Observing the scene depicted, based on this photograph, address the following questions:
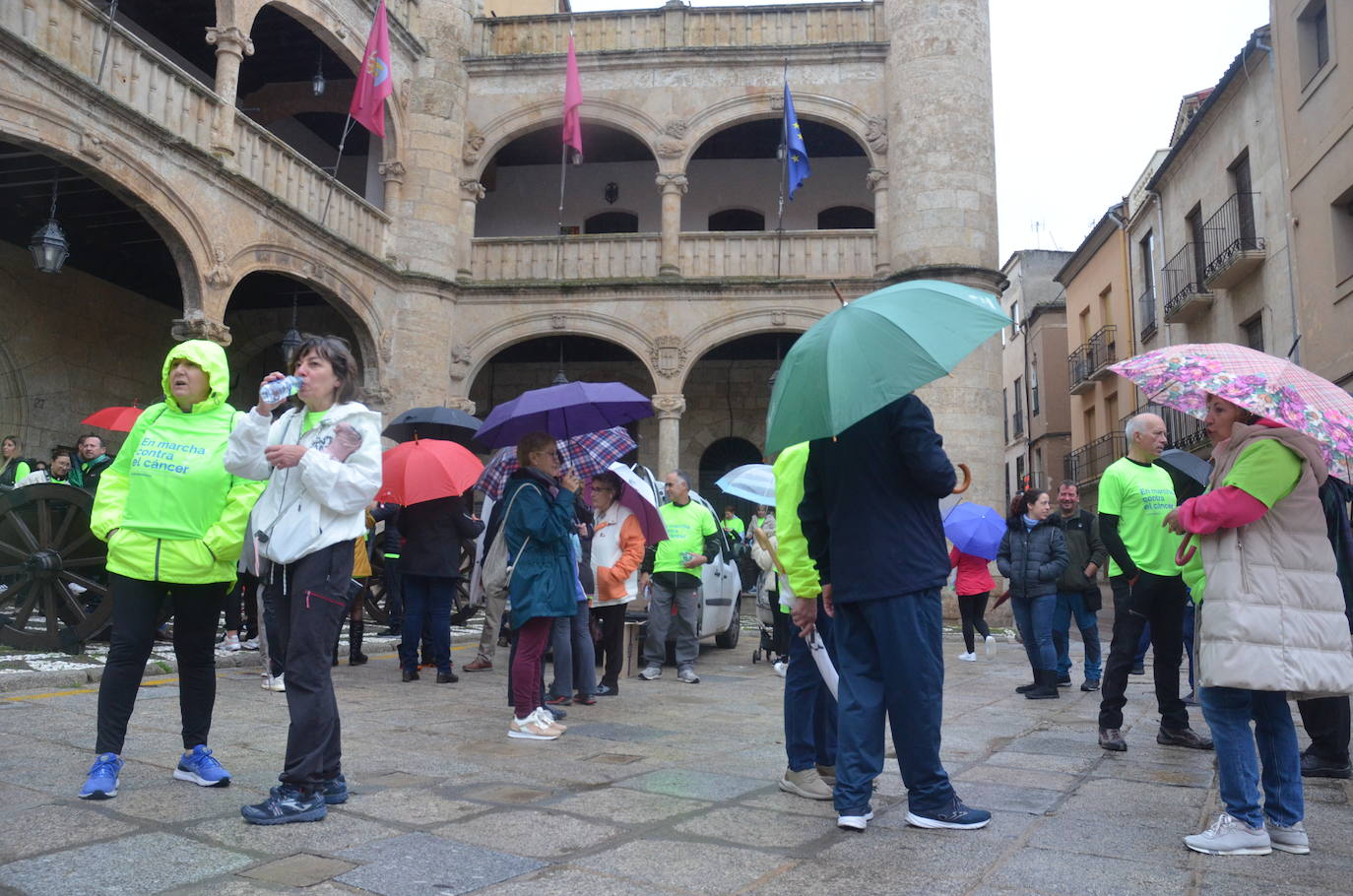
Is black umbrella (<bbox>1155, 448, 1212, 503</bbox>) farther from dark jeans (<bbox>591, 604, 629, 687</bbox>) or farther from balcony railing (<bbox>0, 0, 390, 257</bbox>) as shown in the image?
balcony railing (<bbox>0, 0, 390, 257</bbox>)

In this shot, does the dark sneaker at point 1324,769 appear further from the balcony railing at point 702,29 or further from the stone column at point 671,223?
the balcony railing at point 702,29

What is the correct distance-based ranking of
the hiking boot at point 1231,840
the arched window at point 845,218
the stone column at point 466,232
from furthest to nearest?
1. the arched window at point 845,218
2. the stone column at point 466,232
3. the hiking boot at point 1231,840

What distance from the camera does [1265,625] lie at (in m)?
3.36

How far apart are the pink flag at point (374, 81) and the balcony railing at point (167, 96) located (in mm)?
1108

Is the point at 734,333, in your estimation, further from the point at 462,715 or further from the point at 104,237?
the point at 462,715

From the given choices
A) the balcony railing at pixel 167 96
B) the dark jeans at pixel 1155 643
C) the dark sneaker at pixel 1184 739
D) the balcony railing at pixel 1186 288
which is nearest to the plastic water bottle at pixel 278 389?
the dark jeans at pixel 1155 643

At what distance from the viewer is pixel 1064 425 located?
33062 millimetres

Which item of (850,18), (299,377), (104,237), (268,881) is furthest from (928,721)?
(850,18)

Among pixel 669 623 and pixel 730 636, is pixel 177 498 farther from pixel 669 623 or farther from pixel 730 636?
pixel 730 636

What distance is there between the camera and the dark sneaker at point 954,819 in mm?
3482

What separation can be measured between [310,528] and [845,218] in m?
18.9

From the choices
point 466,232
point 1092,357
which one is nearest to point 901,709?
point 466,232

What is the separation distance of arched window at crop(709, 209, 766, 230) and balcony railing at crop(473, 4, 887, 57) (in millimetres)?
3698

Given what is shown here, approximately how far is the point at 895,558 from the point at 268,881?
2.23 m
